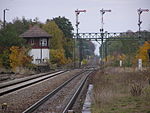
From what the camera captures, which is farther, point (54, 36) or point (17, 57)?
point (54, 36)

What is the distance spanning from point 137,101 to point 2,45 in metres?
41.2

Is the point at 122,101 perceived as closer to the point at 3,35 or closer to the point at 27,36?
the point at 3,35

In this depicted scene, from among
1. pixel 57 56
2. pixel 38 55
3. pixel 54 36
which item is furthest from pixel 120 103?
pixel 54 36

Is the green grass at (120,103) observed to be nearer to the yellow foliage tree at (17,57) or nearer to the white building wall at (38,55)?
the yellow foliage tree at (17,57)

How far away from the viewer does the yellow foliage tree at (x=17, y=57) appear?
49803mm

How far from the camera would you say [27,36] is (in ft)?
242

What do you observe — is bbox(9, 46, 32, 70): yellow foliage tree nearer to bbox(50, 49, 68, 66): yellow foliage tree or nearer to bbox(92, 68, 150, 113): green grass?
bbox(50, 49, 68, 66): yellow foliage tree

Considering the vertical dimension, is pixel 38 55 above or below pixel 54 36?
below

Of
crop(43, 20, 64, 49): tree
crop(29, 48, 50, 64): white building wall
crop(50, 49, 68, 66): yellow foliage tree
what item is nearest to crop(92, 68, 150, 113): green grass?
crop(29, 48, 50, 64): white building wall

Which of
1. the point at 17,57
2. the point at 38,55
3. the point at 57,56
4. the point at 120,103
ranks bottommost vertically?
the point at 120,103

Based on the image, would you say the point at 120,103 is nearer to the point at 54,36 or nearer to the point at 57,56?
the point at 57,56

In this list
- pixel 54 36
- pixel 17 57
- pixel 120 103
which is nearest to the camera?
pixel 120 103

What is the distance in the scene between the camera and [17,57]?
1976 inches

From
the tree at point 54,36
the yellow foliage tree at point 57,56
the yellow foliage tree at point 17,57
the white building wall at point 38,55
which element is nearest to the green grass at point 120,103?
the yellow foliage tree at point 17,57
